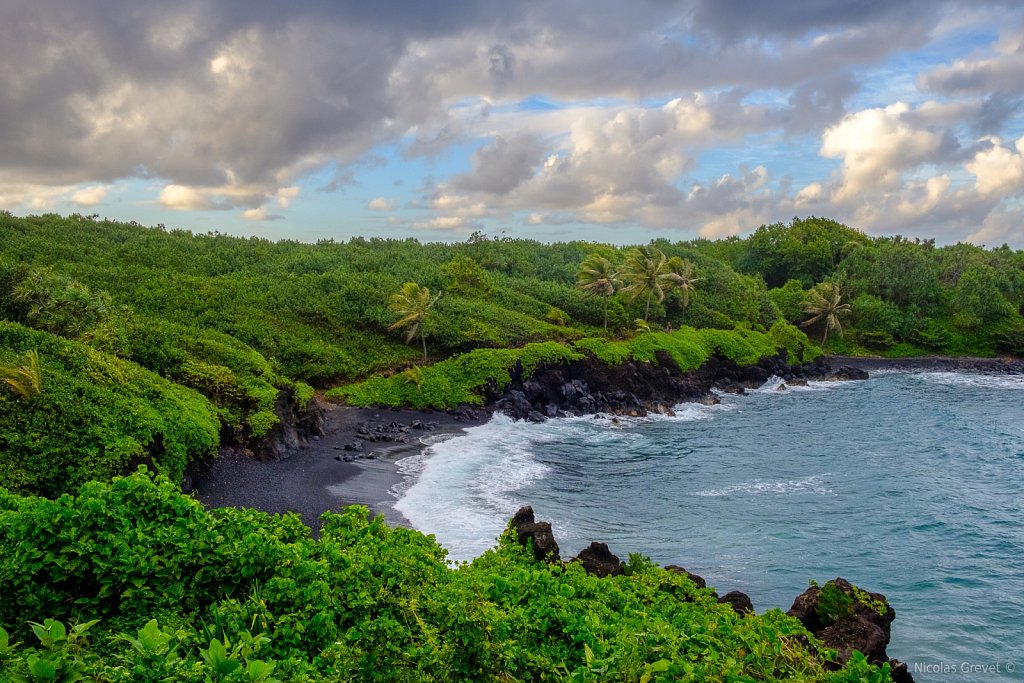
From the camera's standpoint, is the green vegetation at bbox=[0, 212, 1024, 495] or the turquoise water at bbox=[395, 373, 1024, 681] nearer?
the turquoise water at bbox=[395, 373, 1024, 681]

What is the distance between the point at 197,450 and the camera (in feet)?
88.3

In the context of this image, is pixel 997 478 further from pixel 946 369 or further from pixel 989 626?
pixel 946 369

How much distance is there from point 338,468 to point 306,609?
21368mm

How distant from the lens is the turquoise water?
2069 cm

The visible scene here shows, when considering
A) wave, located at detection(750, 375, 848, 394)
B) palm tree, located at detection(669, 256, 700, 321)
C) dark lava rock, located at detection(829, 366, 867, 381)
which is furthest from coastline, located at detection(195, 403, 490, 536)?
dark lava rock, located at detection(829, 366, 867, 381)

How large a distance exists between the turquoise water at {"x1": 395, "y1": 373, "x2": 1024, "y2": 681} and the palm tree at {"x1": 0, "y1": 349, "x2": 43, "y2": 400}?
542 inches

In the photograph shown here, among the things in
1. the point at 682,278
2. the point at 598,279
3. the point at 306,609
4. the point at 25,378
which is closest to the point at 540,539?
the point at 306,609

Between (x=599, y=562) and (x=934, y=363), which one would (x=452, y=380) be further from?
(x=934, y=363)

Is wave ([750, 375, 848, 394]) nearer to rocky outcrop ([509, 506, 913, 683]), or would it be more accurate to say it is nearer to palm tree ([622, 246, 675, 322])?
palm tree ([622, 246, 675, 322])

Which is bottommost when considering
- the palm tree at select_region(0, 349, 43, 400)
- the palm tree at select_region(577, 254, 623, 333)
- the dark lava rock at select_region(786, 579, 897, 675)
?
the dark lava rock at select_region(786, 579, 897, 675)

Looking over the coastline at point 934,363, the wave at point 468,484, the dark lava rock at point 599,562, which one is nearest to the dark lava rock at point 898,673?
the dark lava rock at point 599,562

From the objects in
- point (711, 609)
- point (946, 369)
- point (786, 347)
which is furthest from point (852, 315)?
point (711, 609)

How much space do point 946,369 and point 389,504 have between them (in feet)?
235

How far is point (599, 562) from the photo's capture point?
18.4 meters
